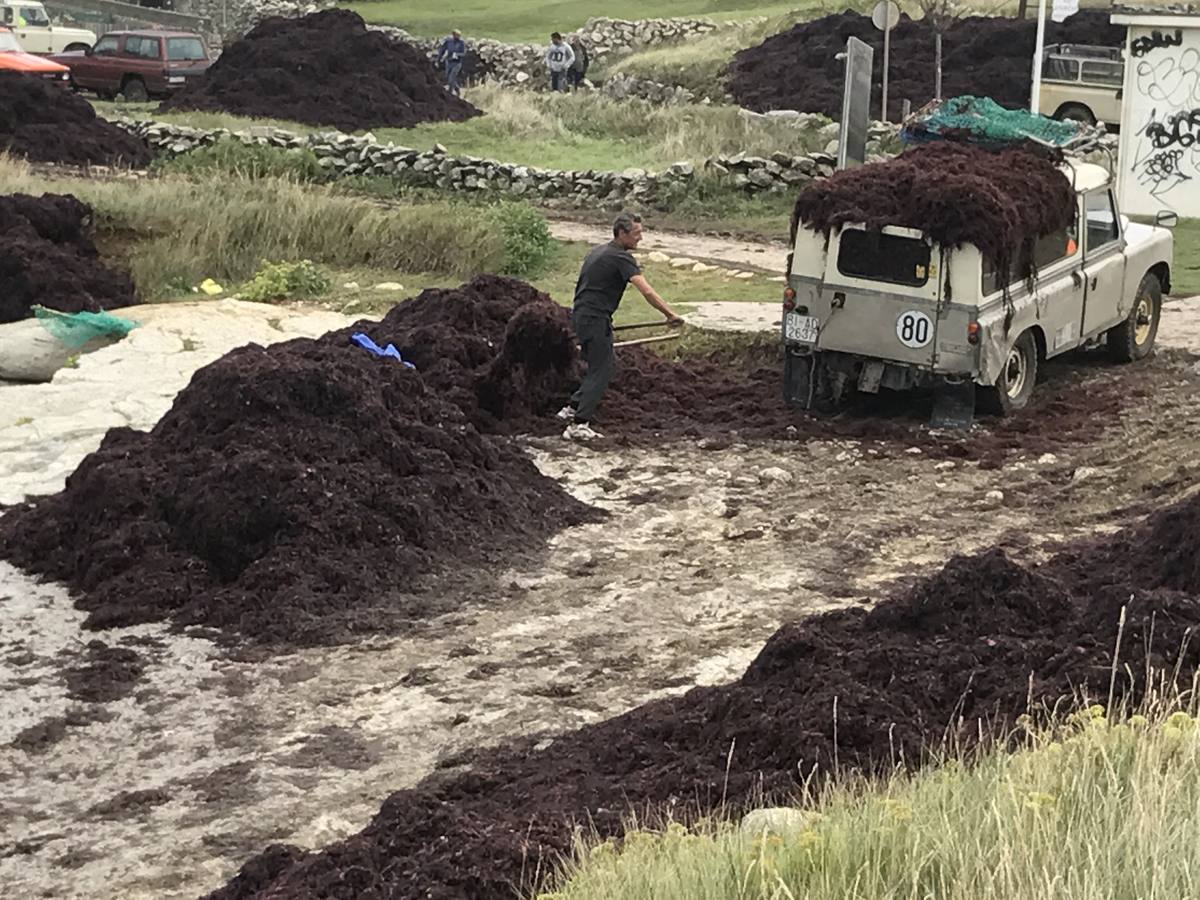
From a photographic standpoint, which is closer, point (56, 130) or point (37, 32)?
point (56, 130)

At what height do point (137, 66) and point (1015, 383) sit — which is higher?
point (137, 66)

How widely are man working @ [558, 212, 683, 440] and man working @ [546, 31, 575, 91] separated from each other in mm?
27556

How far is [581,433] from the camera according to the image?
14.6 m

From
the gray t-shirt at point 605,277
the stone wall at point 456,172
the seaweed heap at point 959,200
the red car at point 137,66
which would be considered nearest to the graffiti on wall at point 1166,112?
the stone wall at point 456,172

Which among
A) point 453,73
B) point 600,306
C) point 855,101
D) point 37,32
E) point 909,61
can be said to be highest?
point 909,61

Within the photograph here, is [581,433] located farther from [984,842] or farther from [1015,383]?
[984,842]

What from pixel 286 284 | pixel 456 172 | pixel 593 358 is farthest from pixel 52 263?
pixel 593 358

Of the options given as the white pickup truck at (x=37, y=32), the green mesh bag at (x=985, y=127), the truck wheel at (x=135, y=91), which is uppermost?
the white pickup truck at (x=37, y=32)

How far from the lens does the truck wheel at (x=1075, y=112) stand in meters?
29.5

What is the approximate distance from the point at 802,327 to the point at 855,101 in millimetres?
4258

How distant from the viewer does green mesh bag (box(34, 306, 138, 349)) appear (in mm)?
17812

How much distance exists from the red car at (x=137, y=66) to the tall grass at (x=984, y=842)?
3811 centimetres

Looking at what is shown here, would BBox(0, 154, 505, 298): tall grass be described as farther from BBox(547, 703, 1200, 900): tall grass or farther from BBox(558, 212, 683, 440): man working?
BBox(547, 703, 1200, 900): tall grass

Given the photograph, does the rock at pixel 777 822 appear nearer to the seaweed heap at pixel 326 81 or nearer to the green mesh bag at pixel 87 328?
the green mesh bag at pixel 87 328
